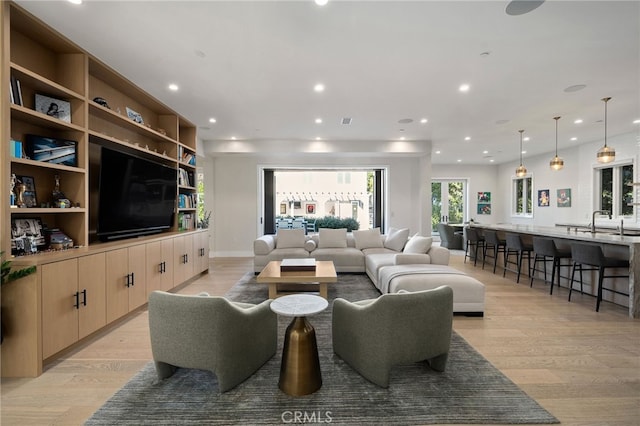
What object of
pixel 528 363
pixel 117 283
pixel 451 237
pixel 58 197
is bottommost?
pixel 528 363

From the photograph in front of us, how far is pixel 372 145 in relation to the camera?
22.7ft

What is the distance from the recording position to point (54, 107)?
2734 mm

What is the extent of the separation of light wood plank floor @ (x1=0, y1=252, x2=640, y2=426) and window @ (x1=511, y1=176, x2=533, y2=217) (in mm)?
6540

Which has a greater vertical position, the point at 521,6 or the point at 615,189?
the point at 521,6

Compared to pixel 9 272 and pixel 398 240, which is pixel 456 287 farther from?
pixel 9 272

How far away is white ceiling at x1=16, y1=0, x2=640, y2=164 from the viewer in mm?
2342

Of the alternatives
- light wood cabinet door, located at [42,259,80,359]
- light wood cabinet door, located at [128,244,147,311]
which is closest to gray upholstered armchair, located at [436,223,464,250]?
light wood cabinet door, located at [128,244,147,311]

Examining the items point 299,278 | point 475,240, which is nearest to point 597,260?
point 475,240

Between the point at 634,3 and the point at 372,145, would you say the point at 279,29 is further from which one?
the point at 372,145

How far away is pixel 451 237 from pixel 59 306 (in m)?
8.78

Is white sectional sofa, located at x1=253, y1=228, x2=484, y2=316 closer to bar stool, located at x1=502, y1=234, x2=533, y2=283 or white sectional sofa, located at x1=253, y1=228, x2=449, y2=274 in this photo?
white sectional sofa, located at x1=253, y1=228, x2=449, y2=274

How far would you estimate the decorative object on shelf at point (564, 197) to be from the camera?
312 inches

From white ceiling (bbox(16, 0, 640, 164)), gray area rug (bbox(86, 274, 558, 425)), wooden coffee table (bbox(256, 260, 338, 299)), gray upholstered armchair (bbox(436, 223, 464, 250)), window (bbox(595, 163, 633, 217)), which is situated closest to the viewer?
gray area rug (bbox(86, 274, 558, 425))

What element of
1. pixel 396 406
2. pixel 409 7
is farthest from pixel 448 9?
pixel 396 406
